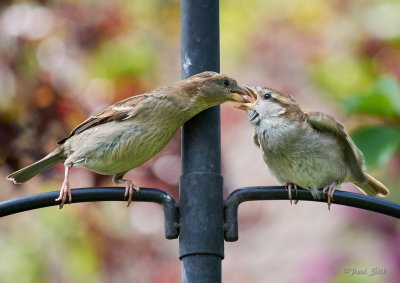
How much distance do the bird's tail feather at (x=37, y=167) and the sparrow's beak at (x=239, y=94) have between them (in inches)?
43.1

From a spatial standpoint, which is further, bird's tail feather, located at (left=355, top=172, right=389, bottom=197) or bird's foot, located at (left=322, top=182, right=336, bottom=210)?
bird's tail feather, located at (left=355, top=172, right=389, bottom=197)

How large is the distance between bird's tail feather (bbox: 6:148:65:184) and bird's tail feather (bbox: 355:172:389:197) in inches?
68.9

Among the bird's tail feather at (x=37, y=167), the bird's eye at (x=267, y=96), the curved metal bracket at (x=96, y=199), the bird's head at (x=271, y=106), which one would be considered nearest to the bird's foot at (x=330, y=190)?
the bird's head at (x=271, y=106)

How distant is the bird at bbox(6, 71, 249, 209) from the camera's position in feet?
13.9

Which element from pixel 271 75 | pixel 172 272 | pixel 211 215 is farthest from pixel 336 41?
pixel 211 215

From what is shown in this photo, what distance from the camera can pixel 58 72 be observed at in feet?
17.7

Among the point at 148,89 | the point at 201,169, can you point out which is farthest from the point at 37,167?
the point at 201,169

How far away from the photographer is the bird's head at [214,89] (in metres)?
3.96

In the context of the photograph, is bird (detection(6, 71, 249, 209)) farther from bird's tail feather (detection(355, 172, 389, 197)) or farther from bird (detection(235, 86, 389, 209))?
bird's tail feather (detection(355, 172, 389, 197))

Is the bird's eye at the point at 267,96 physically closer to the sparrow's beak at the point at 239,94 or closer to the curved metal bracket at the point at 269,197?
the sparrow's beak at the point at 239,94

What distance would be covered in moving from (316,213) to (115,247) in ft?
12.3

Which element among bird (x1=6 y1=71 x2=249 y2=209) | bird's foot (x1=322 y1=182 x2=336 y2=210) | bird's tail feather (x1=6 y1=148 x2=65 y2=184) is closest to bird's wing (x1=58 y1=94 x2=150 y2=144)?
bird (x1=6 y1=71 x2=249 y2=209)

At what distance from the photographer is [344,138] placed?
4.32 meters

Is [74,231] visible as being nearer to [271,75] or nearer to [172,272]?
[172,272]
